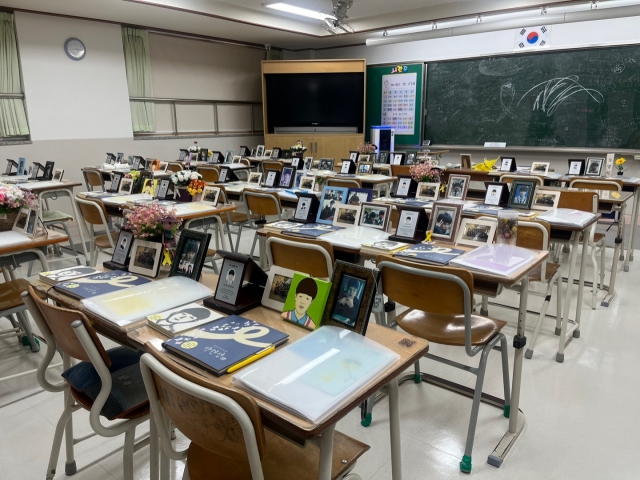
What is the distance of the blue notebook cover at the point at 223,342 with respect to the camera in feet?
4.10

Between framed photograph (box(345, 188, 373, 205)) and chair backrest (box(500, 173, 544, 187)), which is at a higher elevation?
framed photograph (box(345, 188, 373, 205))

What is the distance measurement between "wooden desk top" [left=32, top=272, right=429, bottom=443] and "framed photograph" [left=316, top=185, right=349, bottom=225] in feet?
3.70

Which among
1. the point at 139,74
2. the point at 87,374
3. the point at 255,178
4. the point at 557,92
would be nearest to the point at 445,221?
the point at 87,374

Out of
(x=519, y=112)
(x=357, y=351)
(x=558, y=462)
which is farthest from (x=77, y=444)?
(x=519, y=112)

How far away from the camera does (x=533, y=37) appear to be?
7801mm

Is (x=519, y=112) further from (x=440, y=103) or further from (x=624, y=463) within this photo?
(x=624, y=463)

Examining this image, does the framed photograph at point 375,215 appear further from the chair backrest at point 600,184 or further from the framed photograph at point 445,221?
the chair backrest at point 600,184

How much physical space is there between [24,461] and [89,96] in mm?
6839

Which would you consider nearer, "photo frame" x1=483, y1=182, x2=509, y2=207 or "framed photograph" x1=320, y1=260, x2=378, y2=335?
"framed photograph" x1=320, y1=260, x2=378, y2=335

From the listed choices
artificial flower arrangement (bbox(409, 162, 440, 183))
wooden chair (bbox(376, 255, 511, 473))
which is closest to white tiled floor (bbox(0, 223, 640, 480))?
wooden chair (bbox(376, 255, 511, 473))

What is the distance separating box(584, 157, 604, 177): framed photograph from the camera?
16.8 feet

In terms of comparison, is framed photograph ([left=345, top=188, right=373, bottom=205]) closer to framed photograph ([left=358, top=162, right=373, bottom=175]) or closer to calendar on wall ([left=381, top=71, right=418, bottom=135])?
framed photograph ([left=358, top=162, right=373, bottom=175])

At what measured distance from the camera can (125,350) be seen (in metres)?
1.94

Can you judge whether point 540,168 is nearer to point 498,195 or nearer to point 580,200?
point 580,200
